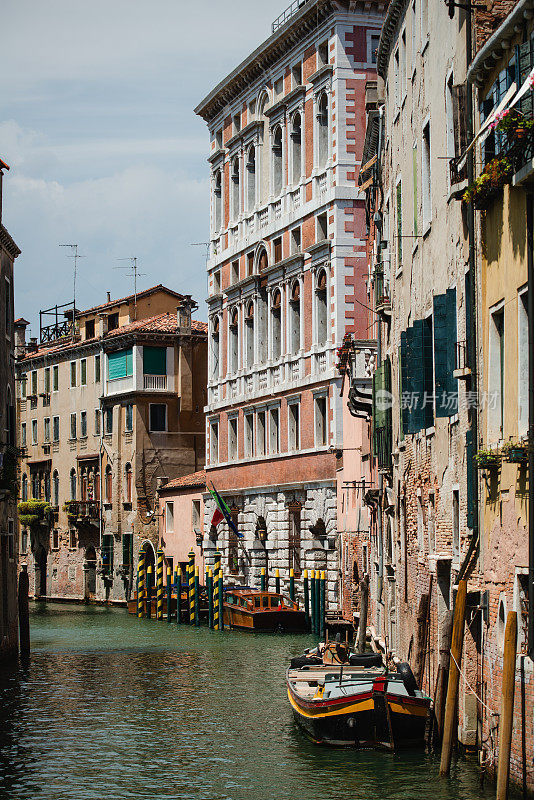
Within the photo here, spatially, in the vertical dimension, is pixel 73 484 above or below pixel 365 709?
above

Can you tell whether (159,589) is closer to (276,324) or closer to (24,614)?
(276,324)

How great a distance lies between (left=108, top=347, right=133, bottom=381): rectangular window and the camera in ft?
186

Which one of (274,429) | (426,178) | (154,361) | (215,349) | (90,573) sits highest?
(154,361)

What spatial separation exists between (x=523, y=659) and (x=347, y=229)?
2751 centimetres

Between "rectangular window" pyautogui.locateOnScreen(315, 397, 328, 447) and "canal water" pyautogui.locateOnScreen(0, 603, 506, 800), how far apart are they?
7922 millimetres

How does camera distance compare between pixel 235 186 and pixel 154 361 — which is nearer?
pixel 235 186

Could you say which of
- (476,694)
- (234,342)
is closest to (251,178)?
(234,342)

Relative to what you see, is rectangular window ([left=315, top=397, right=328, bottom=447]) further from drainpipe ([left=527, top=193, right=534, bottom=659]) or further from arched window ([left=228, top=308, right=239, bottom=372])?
drainpipe ([left=527, top=193, right=534, bottom=659])

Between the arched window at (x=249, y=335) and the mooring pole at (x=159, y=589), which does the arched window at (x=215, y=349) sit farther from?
the mooring pole at (x=159, y=589)

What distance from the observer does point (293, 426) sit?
42312 millimetres

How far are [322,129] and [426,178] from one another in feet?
74.1

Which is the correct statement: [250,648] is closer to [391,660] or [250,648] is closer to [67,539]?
[391,660]

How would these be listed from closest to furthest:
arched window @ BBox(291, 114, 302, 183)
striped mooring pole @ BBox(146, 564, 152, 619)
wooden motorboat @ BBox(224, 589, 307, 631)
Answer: wooden motorboat @ BBox(224, 589, 307, 631) → arched window @ BBox(291, 114, 302, 183) → striped mooring pole @ BBox(146, 564, 152, 619)

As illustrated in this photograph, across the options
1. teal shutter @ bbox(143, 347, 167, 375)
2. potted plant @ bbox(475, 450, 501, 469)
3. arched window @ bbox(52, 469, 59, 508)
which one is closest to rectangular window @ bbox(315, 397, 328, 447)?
teal shutter @ bbox(143, 347, 167, 375)
